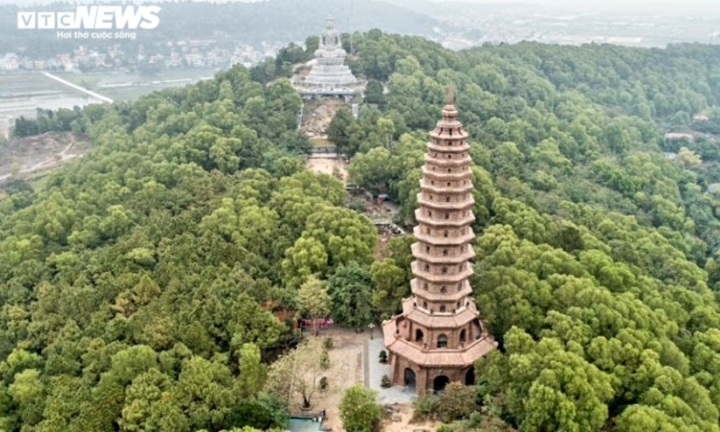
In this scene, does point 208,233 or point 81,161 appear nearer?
point 208,233

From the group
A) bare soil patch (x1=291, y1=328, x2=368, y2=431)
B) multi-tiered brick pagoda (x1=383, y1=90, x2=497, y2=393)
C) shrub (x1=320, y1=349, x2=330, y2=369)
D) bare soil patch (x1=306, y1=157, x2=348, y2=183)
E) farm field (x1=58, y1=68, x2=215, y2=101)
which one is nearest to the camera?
multi-tiered brick pagoda (x1=383, y1=90, x2=497, y2=393)

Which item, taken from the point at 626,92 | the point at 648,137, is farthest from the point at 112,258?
the point at 626,92

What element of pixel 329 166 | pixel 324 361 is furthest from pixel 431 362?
pixel 329 166

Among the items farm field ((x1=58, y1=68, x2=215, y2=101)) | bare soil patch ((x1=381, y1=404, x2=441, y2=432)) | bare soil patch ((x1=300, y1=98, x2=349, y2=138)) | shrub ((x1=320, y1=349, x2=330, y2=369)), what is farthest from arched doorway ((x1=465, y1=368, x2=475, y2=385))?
farm field ((x1=58, y1=68, x2=215, y2=101))

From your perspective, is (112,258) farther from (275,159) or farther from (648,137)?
(648,137)

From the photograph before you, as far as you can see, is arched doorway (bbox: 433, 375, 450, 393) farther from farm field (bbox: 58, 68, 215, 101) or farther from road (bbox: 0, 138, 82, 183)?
farm field (bbox: 58, 68, 215, 101)

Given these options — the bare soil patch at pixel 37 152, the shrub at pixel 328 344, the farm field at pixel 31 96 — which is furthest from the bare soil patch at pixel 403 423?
the farm field at pixel 31 96

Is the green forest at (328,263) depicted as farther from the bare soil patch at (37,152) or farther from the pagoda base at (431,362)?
the bare soil patch at (37,152)
